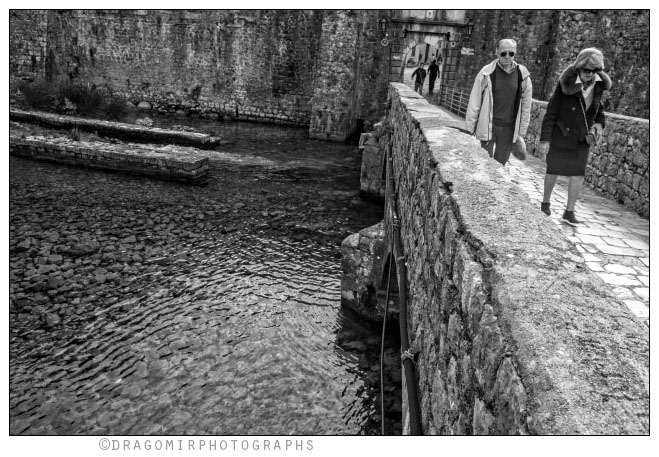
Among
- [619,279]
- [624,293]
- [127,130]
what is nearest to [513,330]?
[624,293]

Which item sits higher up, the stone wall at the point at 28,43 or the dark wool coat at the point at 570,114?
the stone wall at the point at 28,43

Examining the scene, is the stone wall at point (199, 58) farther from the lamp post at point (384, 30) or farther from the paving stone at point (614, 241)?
the paving stone at point (614, 241)

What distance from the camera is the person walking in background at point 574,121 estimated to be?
161 inches

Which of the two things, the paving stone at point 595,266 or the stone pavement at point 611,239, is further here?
the paving stone at point 595,266

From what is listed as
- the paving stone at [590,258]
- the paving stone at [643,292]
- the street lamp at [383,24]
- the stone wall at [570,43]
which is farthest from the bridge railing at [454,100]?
the paving stone at [643,292]

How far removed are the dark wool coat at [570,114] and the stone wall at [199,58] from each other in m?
16.4

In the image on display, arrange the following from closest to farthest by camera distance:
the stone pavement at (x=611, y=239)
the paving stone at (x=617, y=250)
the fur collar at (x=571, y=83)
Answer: the stone pavement at (x=611, y=239) → the paving stone at (x=617, y=250) → the fur collar at (x=571, y=83)

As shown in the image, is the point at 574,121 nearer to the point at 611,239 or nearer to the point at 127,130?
the point at 611,239

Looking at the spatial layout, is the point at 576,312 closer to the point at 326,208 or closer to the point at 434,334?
the point at 434,334

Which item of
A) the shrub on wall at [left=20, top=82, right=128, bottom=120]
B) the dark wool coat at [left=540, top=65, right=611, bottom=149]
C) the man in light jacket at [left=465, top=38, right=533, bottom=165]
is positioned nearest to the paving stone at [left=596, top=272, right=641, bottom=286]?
the dark wool coat at [left=540, top=65, right=611, bottom=149]

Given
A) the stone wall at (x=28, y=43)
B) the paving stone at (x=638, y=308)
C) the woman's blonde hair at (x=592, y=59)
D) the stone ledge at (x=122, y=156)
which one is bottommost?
the stone ledge at (x=122, y=156)

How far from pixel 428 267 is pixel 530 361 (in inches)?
66.2

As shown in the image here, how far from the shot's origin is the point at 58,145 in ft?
42.8
